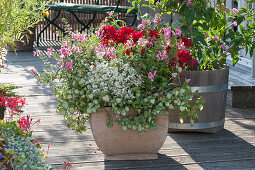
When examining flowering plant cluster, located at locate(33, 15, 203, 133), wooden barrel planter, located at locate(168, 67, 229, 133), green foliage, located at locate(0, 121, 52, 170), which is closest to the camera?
green foliage, located at locate(0, 121, 52, 170)

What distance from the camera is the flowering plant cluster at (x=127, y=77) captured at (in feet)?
8.82

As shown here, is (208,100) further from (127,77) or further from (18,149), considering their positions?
(18,149)

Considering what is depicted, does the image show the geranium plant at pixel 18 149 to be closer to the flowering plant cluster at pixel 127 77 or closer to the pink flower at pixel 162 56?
the flowering plant cluster at pixel 127 77

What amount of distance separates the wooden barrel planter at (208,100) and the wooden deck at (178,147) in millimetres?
78

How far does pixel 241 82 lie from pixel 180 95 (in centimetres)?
233

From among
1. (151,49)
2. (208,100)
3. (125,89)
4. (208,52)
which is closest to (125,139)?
(125,89)

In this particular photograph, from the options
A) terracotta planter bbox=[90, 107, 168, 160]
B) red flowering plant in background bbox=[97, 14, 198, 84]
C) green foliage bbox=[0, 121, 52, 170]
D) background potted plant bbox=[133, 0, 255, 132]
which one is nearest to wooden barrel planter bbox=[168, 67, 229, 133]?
background potted plant bbox=[133, 0, 255, 132]

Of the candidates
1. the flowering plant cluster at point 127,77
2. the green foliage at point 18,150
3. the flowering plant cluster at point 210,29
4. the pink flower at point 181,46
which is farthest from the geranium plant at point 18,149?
the flowering plant cluster at point 210,29

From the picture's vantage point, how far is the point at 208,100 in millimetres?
3262

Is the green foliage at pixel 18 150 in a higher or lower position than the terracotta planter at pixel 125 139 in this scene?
higher

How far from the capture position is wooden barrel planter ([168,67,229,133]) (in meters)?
3.20

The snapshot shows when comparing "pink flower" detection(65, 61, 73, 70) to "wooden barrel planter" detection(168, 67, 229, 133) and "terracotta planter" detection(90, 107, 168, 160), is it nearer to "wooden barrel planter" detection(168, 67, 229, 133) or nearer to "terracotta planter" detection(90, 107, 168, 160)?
"terracotta planter" detection(90, 107, 168, 160)

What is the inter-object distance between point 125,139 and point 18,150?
1.04 m

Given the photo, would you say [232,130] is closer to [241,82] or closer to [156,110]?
[156,110]
